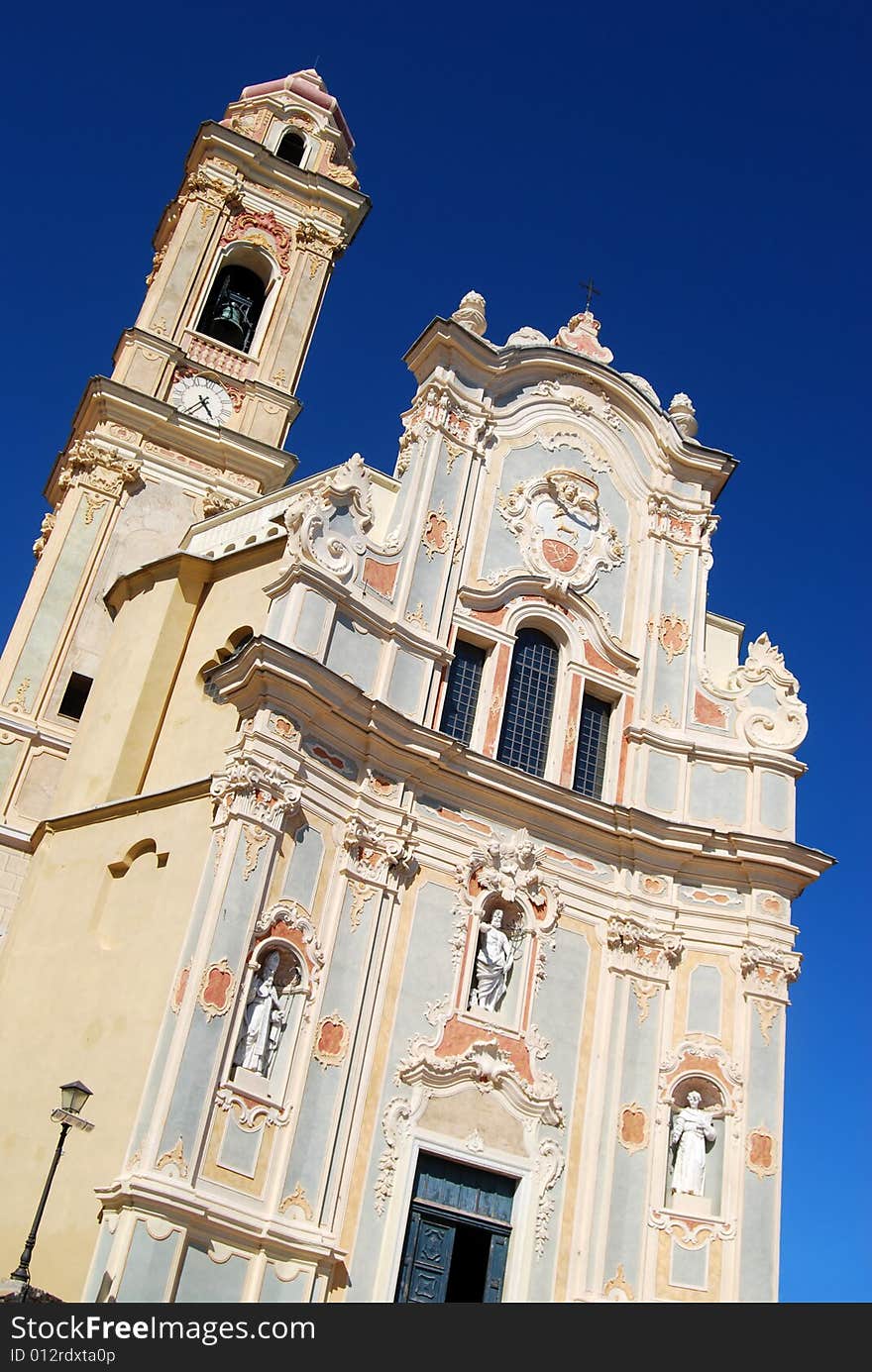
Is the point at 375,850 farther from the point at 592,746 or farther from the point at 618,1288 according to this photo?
the point at 618,1288

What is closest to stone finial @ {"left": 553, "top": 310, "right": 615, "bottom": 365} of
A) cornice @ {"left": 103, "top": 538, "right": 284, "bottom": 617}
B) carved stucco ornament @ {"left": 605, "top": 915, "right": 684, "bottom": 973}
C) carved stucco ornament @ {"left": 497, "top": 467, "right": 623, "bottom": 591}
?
carved stucco ornament @ {"left": 497, "top": 467, "right": 623, "bottom": 591}

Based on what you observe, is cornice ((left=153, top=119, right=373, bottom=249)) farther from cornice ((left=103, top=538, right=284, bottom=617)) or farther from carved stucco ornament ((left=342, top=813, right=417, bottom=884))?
carved stucco ornament ((left=342, top=813, right=417, bottom=884))

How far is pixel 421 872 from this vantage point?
700 inches

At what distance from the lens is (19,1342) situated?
435 inches

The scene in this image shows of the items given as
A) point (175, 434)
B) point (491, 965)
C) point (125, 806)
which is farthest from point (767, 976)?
point (175, 434)

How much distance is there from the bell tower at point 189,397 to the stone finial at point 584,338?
6.15 meters

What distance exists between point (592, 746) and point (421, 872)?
3.94m

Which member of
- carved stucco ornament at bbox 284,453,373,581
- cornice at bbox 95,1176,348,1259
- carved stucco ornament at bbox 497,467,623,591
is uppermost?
carved stucco ornament at bbox 497,467,623,591

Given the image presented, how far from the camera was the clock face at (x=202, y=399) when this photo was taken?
2673 centimetres

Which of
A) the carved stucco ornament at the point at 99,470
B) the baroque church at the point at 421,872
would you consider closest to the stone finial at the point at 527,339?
the baroque church at the point at 421,872

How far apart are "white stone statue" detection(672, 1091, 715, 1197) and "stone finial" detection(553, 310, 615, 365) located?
40.7 feet

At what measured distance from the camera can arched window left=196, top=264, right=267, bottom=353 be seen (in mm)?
28500

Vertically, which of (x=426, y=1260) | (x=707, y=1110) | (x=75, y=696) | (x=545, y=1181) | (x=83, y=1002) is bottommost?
(x=426, y=1260)

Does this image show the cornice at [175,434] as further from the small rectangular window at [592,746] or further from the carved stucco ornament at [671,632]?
the small rectangular window at [592,746]
